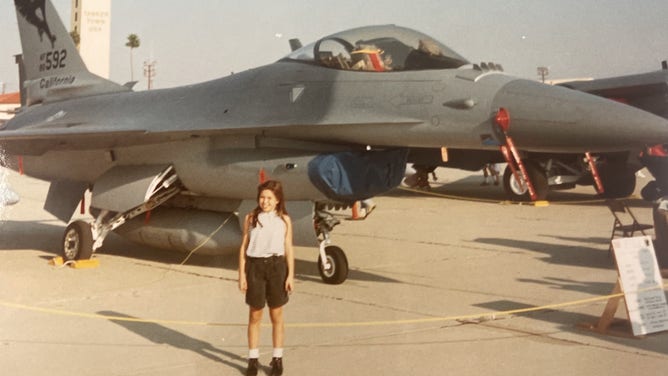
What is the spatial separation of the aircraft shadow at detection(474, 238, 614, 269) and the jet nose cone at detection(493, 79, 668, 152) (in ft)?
9.37

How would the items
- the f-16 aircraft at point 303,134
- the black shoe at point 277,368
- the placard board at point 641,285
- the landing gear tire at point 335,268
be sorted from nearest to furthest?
the black shoe at point 277,368 < the placard board at point 641,285 < the f-16 aircraft at point 303,134 < the landing gear tire at point 335,268

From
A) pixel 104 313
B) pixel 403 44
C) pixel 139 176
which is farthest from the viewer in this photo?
pixel 139 176

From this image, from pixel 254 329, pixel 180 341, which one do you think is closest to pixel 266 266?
pixel 254 329

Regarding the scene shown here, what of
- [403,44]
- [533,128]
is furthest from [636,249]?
[403,44]

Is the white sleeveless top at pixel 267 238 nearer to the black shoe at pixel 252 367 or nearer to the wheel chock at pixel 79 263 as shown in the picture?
the black shoe at pixel 252 367

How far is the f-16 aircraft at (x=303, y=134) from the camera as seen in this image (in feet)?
22.8

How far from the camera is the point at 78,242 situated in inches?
388

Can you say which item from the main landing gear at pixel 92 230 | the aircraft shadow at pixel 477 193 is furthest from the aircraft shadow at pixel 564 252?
the aircraft shadow at pixel 477 193

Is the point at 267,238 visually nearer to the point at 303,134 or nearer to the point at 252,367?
the point at 252,367

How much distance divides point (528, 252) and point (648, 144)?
4.07 metres

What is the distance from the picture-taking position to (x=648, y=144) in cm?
649

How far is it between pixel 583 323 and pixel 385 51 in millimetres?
3401

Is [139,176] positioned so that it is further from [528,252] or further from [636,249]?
[636,249]

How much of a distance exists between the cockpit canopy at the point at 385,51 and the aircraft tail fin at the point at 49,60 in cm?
511
